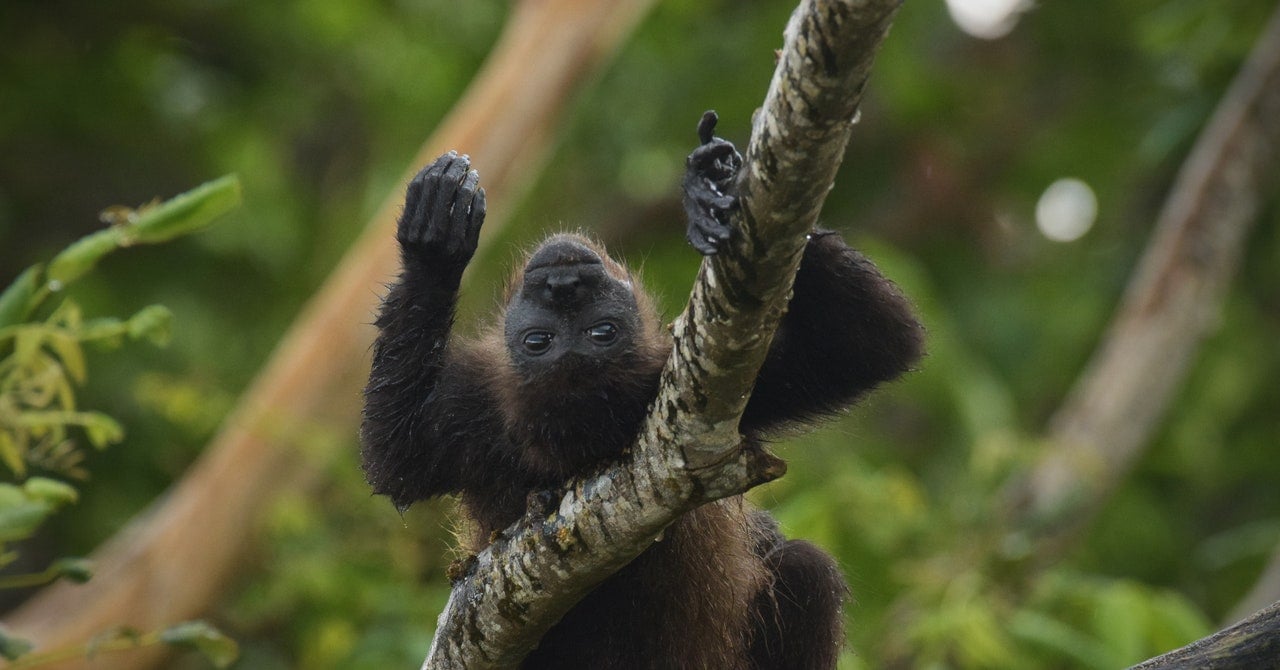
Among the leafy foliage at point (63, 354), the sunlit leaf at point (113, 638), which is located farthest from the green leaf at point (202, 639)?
the sunlit leaf at point (113, 638)

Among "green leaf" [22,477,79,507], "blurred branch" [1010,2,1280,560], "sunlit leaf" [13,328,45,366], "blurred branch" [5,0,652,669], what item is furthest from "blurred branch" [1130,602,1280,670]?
"blurred branch" [5,0,652,669]

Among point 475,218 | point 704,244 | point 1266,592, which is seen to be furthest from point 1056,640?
point 704,244

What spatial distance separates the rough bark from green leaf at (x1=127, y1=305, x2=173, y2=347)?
4.29ft

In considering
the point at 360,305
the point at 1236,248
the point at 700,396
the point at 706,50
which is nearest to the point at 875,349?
the point at 700,396

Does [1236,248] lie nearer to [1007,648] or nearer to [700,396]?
[1007,648]

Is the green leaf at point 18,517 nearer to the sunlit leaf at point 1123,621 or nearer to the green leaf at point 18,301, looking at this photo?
the green leaf at point 18,301

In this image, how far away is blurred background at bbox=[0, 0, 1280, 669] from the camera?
962 centimetres

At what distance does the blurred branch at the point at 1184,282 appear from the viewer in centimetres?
1012

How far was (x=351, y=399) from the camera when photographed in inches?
389

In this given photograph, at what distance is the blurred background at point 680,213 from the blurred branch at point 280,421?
0.70ft

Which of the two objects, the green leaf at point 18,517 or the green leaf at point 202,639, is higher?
the green leaf at point 18,517

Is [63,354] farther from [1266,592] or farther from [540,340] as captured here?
[1266,592]

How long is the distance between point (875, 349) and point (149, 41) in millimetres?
9165

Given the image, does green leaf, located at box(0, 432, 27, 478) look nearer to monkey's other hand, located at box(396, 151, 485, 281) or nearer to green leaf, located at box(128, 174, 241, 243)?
green leaf, located at box(128, 174, 241, 243)
